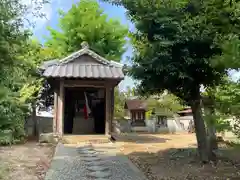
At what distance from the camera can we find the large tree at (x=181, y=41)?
7.60 meters

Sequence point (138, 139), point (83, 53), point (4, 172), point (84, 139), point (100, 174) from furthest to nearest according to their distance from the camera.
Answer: point (138, 139) < point (83, 53) < point (84, 139) < point (100, 174) < point (4, 172)

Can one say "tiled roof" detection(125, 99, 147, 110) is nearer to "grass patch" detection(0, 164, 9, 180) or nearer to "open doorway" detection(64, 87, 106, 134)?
"open doorway" detection(64, 87, 106, 134)

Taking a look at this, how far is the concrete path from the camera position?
7.51 m

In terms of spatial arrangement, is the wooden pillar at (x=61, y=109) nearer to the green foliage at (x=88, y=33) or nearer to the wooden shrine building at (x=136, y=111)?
the green foliage at (x=88, y=33)

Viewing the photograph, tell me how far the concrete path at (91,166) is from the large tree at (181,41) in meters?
2.23

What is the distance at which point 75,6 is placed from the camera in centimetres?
2522

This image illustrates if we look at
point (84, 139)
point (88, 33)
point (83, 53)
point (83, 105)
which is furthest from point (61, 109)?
point (88, 33)

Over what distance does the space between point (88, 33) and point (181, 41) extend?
53.9 ft

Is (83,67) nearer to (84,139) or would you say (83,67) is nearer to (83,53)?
(83,53)

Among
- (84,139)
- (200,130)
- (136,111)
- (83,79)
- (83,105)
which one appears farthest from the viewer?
(136,111)

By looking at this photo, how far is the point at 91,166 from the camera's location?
8.61 m

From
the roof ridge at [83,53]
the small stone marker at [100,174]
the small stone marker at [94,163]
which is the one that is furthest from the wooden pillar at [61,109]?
the small stone marker at [100,174]

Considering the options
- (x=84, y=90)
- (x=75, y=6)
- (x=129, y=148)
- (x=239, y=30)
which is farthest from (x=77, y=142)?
(x=75, y=6)

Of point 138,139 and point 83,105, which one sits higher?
point 83,105
